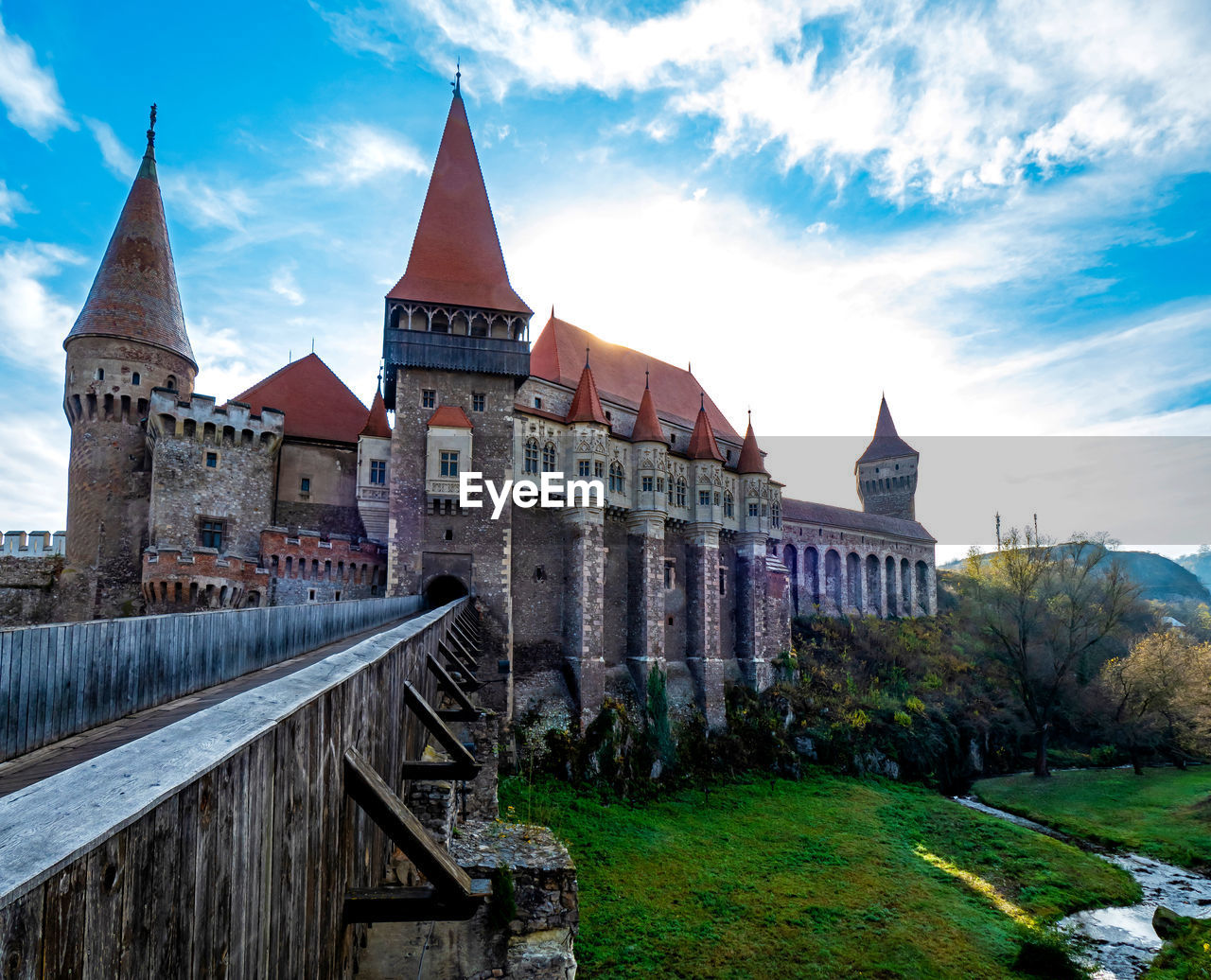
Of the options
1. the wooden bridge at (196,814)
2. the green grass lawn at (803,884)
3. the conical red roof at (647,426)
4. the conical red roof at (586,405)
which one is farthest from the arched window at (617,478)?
the wooden bridge at (196,814)

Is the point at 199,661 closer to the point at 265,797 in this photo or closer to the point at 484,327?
the point at 265,797

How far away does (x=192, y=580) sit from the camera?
20.9 meters

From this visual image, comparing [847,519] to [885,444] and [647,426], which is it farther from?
[647,426]

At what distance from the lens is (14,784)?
6.91ft

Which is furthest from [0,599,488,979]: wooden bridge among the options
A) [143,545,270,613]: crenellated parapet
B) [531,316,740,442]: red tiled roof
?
[531,316,740,442]: red tiled roof

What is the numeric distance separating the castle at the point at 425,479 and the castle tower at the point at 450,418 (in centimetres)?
7

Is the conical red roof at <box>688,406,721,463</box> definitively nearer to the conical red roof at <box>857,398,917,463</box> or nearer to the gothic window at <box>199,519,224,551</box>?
the gothic window at <box>199,519,224,551</box>

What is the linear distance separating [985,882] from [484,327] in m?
23.1

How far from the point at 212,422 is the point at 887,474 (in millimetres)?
54405

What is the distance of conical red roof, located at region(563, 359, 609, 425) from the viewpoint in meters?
27.6

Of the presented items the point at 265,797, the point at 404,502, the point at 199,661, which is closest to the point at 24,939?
the point at 265,797

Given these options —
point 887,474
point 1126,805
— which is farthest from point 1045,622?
point 887,474

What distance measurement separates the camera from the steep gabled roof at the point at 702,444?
32.7 metres

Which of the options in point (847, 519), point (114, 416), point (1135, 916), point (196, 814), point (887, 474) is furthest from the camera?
point (887, 474)
